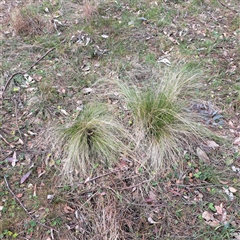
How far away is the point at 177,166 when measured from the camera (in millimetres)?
2574

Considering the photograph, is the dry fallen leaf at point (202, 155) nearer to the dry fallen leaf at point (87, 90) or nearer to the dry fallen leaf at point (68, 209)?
the dry fallen leaf at point (68, 209)

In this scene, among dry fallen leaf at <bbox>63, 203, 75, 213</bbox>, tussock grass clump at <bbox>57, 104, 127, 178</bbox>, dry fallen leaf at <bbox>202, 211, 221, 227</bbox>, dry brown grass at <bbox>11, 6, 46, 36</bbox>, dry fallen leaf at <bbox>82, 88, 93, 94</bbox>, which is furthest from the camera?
dry brown grass at <bbox>11, 6, 46, 36</bbox>

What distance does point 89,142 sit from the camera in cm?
266

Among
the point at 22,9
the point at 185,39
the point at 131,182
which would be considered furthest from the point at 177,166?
the point at 22,9

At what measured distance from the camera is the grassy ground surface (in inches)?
88.7

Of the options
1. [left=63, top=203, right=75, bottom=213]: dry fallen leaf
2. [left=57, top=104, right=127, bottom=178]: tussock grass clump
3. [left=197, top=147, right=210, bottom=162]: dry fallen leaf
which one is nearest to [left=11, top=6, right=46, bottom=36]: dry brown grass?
[left=57, top=104, right=127, bottom=178]: tussock grass clump

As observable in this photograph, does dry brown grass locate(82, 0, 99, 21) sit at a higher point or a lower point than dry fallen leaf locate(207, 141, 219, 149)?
higher

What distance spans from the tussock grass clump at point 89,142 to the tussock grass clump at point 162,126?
0.23 meters

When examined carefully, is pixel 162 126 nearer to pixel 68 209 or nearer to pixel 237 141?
pixel 237 141

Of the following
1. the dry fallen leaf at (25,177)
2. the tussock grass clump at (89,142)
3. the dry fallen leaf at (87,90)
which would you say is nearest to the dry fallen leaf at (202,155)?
the tussock grass clump at (89,142)

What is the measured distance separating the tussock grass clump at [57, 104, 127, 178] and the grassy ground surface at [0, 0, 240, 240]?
0.35 ft

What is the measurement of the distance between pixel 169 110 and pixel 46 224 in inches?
63.2

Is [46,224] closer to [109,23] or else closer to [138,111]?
[138,111]

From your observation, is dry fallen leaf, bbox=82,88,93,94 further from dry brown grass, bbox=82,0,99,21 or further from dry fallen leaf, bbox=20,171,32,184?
dry brown grass, bbox=82,0,99,21
